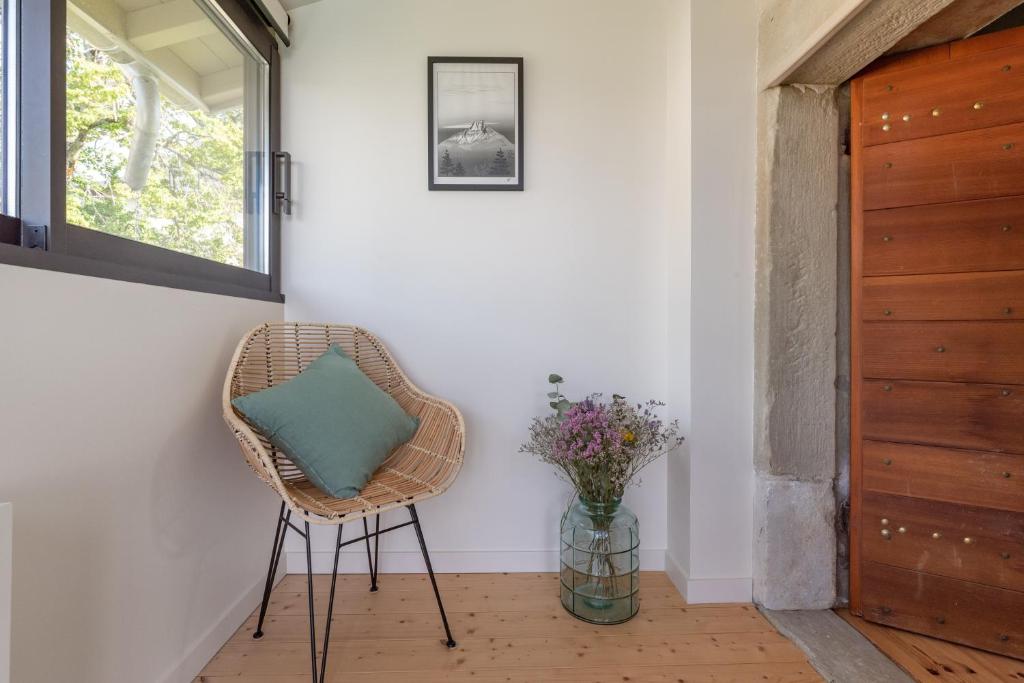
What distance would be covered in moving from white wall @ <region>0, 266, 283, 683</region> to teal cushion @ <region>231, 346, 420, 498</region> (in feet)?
0.73

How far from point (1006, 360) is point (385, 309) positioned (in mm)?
2091

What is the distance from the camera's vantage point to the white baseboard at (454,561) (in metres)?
1.82

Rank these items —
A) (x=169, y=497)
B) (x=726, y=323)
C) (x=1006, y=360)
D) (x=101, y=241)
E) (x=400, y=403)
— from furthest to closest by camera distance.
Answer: (x=400, y=403), (x=726, y=323), (x=1006, y=360), (x=169, y=497), (x=101, y=241)

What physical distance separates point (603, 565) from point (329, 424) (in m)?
1.03

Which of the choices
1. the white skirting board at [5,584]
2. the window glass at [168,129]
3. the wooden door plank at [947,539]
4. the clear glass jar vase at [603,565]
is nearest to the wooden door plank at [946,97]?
the wooden door plank at [947,539]

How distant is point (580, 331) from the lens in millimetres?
1853

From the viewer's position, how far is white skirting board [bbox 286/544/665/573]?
1.82m

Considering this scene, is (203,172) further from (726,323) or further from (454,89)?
(726,323)

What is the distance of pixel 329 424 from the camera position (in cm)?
137

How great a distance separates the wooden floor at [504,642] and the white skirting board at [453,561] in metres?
0.10

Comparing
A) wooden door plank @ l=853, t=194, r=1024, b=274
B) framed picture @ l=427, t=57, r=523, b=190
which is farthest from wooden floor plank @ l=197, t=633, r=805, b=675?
framed picture @ l=427, t=57, r=523, b=190

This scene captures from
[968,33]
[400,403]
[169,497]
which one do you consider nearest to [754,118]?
[968,33]

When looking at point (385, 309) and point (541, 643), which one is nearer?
point (541, 643)

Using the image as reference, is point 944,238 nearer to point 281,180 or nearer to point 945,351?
point 945,351
